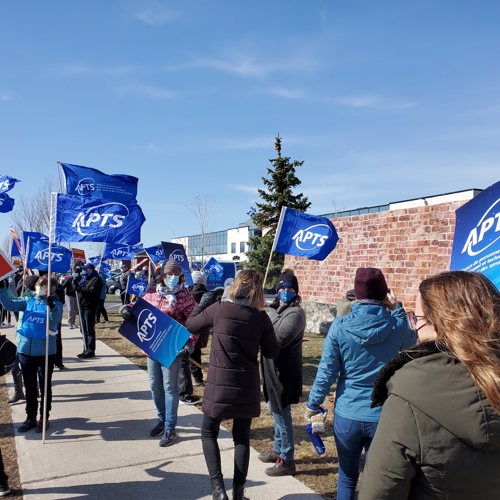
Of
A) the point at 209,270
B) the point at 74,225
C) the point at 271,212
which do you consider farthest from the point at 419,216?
the point at 271,212

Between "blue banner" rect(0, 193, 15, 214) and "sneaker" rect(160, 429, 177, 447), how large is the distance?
590cm

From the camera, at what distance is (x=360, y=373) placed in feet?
10.2

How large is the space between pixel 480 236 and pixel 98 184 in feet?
15.6

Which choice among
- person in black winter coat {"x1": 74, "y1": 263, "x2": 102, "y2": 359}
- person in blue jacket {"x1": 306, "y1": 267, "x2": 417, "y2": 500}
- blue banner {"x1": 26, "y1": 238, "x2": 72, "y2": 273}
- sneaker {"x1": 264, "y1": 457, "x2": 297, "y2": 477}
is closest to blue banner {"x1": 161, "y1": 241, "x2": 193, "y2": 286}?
person in black winter coat {"x1": 74, "y1": 263, "x2": 102, "y2": 359}

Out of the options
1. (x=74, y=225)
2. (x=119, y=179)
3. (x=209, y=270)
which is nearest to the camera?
(x=74, y=225)

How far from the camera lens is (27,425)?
518 centimetres

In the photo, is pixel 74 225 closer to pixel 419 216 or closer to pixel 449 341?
pixel 449 341

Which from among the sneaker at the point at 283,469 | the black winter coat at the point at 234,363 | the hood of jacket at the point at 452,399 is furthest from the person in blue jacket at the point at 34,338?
the hood of jacket at the point at 452,399

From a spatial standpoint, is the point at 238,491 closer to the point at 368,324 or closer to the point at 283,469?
the point at 283,469

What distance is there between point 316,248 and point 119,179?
310cm

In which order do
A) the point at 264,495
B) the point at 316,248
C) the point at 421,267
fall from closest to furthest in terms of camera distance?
the point at 264,495, the point at 316,248, the point at 421,267

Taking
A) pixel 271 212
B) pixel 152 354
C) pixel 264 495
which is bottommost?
pixel 264 495

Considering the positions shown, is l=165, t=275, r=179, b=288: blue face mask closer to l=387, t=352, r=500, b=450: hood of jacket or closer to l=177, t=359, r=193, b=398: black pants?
l=177, t=359, r=193, b=398: black pants

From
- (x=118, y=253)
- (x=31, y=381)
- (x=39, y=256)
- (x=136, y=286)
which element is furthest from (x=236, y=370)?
(x=118, y=253)
